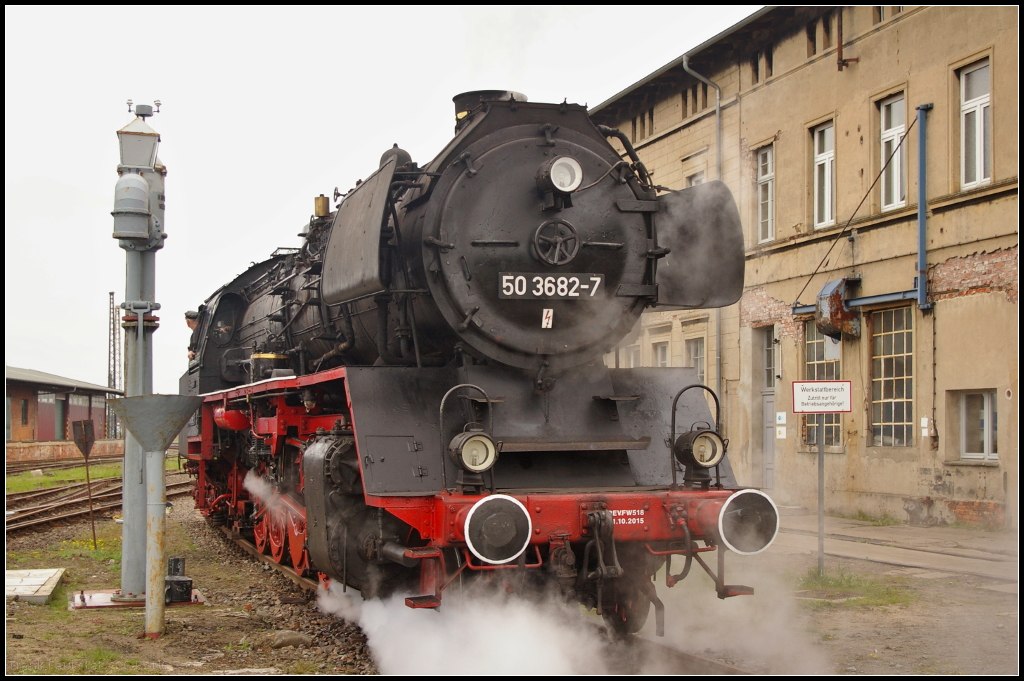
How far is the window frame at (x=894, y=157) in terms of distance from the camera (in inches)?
488

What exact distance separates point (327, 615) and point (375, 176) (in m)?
3.17

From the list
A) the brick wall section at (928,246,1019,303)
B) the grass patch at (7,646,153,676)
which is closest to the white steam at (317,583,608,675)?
the grass patch at (7,646,153,676)

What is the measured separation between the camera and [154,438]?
6.12 m

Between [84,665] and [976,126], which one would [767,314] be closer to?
[976,126]

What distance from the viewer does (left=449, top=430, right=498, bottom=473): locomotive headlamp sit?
5102 mm

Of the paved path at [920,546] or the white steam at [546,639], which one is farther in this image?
the paved path at [920,546]

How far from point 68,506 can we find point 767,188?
13.0 meters

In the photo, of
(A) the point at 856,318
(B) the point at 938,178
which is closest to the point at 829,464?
(A) the point at 856,318

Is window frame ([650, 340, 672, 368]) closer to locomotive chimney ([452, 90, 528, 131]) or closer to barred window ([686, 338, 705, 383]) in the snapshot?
barred window ([686, 338, 705, 383])

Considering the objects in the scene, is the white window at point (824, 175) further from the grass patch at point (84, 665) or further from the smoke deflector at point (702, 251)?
the grass patch at point (84, 665)

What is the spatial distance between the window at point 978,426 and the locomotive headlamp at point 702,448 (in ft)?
23.2

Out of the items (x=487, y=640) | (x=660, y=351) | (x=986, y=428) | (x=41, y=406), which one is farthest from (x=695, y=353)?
(x=41, y=406)

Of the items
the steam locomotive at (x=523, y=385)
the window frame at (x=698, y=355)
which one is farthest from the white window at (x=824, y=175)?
the steam locomotive at (x=523, y=385)

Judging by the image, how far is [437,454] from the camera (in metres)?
5.45
